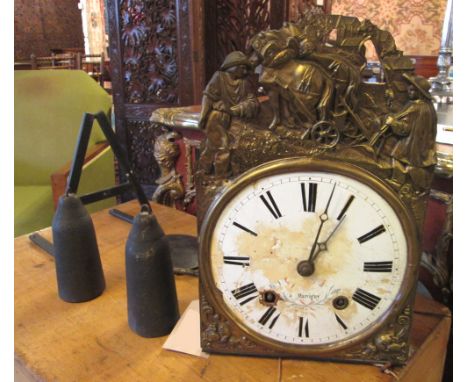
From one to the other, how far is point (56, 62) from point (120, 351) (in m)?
5.54

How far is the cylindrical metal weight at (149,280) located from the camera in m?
0.64

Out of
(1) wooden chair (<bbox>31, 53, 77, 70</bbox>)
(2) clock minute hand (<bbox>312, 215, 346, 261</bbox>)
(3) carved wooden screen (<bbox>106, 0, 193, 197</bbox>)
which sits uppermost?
(1) wooden chair (<bbox>31, 53, 77, 70</bbox>)

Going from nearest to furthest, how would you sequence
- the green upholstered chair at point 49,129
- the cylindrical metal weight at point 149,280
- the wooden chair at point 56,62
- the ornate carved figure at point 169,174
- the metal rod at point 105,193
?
the cylindrical metal weight at point 149,280 → the metal rod at point 105,193 → the ornate carved figure at point 169,174 → the green upholstered chair at point 49,129 → the wooden chair at point 56,62

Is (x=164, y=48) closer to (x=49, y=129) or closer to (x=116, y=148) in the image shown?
(x=49, y=129)

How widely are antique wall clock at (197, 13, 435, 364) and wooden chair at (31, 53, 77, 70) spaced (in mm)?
5067

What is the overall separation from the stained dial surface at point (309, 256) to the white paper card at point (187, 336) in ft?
0.31

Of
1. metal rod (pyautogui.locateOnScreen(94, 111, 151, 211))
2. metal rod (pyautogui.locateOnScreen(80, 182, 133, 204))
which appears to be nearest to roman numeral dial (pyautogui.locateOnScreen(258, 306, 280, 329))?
metal rod (pyautogui.locateOnScreen(94, 111, 151, 211))

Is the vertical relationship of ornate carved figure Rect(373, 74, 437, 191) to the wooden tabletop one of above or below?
above

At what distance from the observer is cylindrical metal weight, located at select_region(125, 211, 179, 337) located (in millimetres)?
640

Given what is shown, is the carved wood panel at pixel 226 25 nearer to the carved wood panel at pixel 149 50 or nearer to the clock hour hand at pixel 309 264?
the carved wood panel at pixel 149 50

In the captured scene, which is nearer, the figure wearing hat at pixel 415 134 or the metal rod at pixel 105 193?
the figure wearing hat at pixel 415 134

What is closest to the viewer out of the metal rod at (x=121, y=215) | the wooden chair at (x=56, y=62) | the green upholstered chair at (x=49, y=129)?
the metal rod at (x=121, y=215)

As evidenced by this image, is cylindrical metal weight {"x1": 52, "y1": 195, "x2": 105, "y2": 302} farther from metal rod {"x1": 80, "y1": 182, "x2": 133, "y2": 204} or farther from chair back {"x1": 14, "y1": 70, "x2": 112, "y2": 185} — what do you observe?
chair back {"x1": 14, "y1": 70, "x2": 112, "y2": 185}

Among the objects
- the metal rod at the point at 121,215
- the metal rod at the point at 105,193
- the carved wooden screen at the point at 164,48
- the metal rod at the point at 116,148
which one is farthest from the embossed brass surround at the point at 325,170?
the carved wooden screen at the point at 164,48
